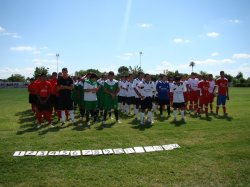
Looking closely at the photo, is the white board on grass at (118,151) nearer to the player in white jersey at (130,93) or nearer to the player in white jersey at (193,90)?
the player in white jersey at (130,93)

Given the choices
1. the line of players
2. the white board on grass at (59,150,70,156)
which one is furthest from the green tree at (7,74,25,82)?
the white board on grass at (59,150,70,156)

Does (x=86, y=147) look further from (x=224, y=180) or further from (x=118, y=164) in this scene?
(x=224, y=180)

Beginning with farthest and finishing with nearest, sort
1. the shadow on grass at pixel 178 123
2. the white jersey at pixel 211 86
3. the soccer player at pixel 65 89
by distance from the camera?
1. the white jersey at pixel 211 86
2. the shadow on grass at pixel 178 123
3. the soccer player at pixel 65 89

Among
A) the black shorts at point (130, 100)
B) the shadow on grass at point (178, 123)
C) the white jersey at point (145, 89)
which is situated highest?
the white jersey at point (145, 89)

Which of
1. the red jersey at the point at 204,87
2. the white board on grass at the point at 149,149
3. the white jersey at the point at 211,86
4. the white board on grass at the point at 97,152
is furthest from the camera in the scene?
the white jersey at the point at 211,86

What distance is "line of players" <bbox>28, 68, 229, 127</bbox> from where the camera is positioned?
13055 mm

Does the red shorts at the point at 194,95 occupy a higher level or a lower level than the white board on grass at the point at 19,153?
higher

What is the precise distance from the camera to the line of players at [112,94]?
13.1 metres

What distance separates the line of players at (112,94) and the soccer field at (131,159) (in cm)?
148

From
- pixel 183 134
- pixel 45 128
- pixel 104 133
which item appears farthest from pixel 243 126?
pixel 45 128

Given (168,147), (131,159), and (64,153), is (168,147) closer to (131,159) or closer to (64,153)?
(131,159)

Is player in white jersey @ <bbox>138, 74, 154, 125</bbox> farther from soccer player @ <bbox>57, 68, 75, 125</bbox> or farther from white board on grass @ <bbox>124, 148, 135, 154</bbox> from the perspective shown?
white board on grass @ <bbox>124, 148, 135, 154</bbox>

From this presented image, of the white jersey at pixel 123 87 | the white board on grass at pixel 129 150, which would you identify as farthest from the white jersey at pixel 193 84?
the white board on grass at pixel 129 150

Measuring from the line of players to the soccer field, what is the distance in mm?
1475
